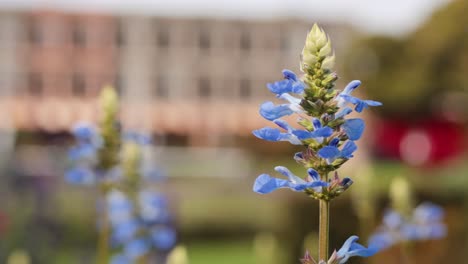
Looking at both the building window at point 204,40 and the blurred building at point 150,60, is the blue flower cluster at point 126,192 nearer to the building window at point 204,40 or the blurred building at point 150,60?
the blurred building at point 150,60

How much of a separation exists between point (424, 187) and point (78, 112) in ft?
166

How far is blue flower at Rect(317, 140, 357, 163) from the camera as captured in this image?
150 cm

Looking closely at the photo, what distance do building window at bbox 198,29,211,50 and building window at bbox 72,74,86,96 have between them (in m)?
10.2

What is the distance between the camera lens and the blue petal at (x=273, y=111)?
5.06 feet

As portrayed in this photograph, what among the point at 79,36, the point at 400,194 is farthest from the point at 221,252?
the point at 79,36

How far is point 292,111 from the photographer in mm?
1628

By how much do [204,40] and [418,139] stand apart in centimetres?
2482

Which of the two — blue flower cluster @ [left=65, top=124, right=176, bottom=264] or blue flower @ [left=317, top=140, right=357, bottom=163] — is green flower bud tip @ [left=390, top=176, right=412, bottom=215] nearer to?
blue flower cluster @ [left=65, top=124, right=176, bottom=264]

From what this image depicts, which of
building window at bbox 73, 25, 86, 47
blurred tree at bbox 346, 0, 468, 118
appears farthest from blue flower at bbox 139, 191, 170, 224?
building window at bbox 73, 25, 86, 47

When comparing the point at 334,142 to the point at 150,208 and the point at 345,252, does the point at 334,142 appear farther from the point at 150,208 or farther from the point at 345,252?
the point at 150,208

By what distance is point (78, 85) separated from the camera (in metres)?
66.9

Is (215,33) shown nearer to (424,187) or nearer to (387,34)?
(387,34)

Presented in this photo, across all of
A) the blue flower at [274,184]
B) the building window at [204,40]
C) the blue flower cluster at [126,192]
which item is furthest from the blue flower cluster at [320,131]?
the building window at [204,40]

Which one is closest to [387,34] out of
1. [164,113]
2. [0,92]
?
[164,113]
